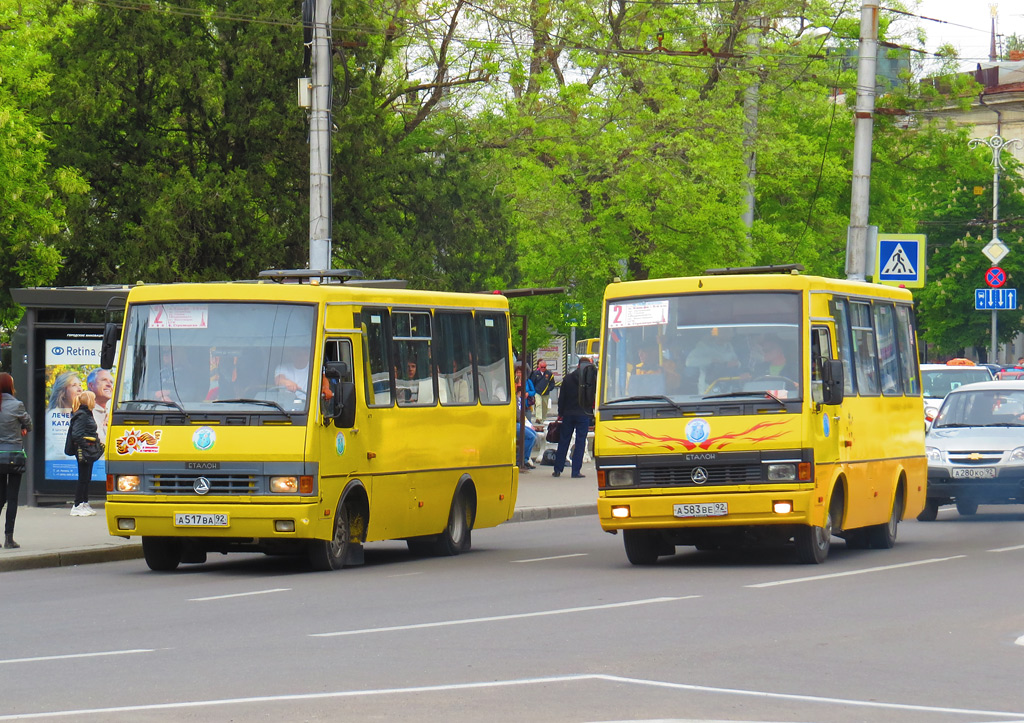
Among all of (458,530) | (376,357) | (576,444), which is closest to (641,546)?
(458,530)

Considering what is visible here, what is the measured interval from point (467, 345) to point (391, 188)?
45.6 ft

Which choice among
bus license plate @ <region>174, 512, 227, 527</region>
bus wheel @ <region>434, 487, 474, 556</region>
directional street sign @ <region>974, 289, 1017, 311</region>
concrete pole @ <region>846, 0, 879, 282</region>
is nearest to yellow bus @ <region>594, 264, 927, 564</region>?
bus wheel @ <region>434, 487, 474, 556</region>

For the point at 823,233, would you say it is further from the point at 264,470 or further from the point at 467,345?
the point at 264,470

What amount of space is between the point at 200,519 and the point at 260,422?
3.24 feet

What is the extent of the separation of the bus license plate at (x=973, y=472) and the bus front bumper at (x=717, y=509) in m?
6.82

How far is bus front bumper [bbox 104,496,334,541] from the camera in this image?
15578 millimetres

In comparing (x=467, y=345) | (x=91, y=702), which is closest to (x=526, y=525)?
(x=467, y=345)

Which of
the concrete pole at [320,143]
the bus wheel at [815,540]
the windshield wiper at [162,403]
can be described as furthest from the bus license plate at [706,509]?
the concrete pole at [320,143]

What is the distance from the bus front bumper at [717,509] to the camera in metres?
15.6

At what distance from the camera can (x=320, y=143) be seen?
21.7 meters

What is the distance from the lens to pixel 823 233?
43.8 metres

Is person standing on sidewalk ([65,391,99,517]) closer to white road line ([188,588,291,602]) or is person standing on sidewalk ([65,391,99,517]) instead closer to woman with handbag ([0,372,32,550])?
woman with handbag ([0,372,32,550])

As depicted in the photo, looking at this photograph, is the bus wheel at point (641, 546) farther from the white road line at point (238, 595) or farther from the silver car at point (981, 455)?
the silver car at point (981, 455)

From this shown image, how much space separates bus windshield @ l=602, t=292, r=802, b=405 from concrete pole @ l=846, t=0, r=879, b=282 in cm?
1026
